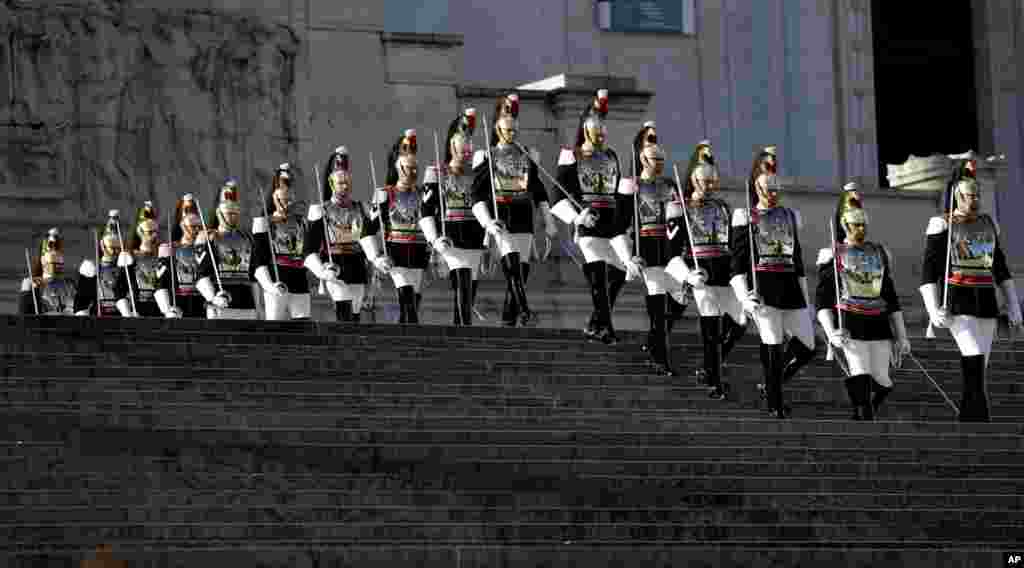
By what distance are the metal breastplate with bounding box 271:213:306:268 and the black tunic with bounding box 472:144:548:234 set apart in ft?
5.81

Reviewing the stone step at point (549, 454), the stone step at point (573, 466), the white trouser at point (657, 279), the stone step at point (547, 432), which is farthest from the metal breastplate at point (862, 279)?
the stone step at point (573, 466)

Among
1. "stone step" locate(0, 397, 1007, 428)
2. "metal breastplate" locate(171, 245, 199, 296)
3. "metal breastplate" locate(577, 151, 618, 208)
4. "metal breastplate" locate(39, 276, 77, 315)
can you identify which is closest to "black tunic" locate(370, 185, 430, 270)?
"metal breastplate" locate(577, 151, 618, 208)

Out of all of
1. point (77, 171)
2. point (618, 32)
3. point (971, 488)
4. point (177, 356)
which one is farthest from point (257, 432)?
point (618, 32)

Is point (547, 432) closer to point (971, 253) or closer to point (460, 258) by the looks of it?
point (971, 253)

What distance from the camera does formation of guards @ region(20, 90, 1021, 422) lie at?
19.2 meters

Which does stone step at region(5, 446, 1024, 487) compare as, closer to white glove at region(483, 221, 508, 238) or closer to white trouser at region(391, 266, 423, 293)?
white glove at region(483, 221, 508, 238)

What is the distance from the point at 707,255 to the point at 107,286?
617 centimetres

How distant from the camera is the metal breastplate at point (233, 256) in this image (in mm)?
21953

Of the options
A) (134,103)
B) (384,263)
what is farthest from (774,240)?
(134,103)

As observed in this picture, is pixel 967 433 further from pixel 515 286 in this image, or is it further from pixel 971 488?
pixel 515 286

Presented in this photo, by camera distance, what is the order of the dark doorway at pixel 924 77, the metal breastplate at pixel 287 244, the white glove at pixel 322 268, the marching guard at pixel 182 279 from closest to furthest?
the white glove at pixel 322 268 < the metal breastplate at pixel 287 244 < the marching guard at pixel 182 279 < the dark doorway at pixel 924 77

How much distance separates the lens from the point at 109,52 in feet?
87.5

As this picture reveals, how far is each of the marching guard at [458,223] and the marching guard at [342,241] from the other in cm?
66

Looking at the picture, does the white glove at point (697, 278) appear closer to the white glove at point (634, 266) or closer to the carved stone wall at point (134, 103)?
the white glove at point (634, 266)
